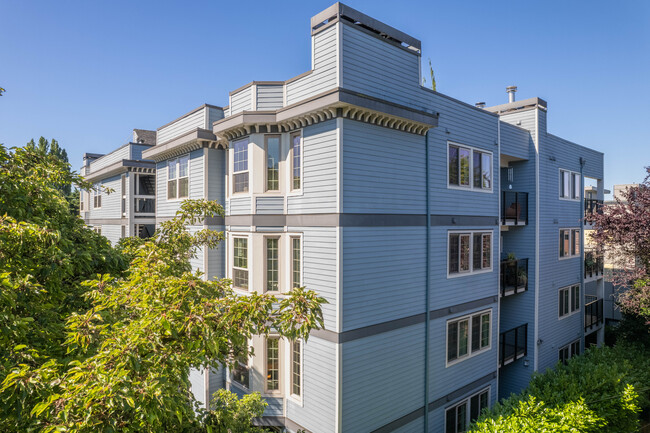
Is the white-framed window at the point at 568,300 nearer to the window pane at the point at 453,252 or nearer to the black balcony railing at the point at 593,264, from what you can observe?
the black balcony railing at the point at 593,264

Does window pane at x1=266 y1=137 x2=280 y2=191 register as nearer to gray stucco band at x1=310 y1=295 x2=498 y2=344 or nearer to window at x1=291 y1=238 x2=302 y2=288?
window at x1=291 y1=238 x2=302 y2=288

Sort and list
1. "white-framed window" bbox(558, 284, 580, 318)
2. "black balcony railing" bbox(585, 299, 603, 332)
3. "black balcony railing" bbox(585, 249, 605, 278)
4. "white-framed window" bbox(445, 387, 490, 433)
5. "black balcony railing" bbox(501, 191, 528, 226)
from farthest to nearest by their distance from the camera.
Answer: "black balcony railing" bbox(585, 299, 603, 332), "black balcony railing" bbox(585, 249, 605, 278), "white-framed window" bbox(558, 284, 580, 318), "black balcony railing" bbox(501, 191, 528, 226), "white-framed window" bbox(445, 387, 490, 433)

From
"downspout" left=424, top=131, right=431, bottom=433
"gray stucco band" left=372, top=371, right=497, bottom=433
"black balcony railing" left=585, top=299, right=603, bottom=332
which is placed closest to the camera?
"gray stucco band" left=372, top=371, right=497, bottom=433

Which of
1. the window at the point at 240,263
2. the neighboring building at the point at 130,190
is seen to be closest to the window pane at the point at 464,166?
the window at the point at 240,263

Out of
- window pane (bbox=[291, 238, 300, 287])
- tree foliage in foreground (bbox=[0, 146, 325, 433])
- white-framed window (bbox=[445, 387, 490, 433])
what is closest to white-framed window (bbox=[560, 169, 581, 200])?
white-framed window (bbox=[445, 387, 490, 433])

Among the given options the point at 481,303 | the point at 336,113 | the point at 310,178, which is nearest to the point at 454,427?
the point at 481,303

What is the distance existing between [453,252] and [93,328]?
10.3m

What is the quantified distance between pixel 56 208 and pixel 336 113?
6225 millimetres

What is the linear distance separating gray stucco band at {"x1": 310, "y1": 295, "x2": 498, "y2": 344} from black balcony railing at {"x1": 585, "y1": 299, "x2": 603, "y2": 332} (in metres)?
12.1

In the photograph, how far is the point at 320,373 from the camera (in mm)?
9539

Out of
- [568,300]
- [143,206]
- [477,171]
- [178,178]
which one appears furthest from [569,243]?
[143,206]

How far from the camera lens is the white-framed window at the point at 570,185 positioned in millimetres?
18172

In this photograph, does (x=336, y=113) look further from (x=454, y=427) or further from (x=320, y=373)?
(x=454, y=427)

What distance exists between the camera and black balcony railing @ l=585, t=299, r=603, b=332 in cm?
2053
